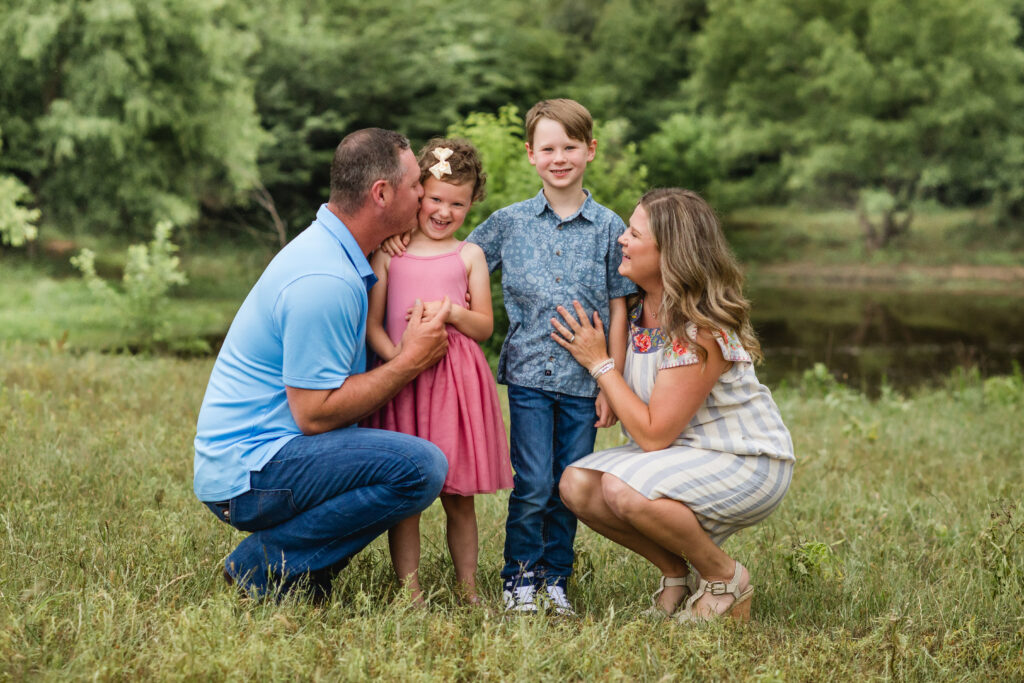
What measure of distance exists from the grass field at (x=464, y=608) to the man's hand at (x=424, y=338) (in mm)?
750

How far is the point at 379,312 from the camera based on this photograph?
10.8 ft

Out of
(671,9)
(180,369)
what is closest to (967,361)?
(180,369)

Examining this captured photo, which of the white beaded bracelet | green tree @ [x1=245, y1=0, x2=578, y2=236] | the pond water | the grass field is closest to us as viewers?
the grass field

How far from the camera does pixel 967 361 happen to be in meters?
13.8

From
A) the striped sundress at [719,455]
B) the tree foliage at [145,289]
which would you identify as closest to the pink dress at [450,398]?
the striped sundress at [719,455]

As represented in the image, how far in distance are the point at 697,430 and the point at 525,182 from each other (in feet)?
21.8

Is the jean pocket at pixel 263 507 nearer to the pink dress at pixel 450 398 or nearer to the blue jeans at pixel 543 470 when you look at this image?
the pink dress at pixel 450 398

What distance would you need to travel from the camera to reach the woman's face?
321cm

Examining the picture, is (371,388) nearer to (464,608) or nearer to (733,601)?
(464,608)

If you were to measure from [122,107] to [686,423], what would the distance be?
655 inches

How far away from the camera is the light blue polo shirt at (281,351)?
2930 millimetres

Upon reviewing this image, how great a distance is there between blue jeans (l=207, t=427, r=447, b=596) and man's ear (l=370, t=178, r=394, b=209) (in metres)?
Answer: 0.72

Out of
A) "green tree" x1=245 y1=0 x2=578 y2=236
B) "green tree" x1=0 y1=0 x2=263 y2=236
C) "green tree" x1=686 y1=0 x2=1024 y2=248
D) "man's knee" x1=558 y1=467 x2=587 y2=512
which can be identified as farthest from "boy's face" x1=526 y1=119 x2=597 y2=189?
"green tree" x1=686 y1=0 x2=1024 y2=248

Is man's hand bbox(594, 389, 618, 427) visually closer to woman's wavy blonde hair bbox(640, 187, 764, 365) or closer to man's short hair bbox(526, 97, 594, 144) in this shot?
woman's wavy blonde hair bbox(640, 187, 764, 365)
